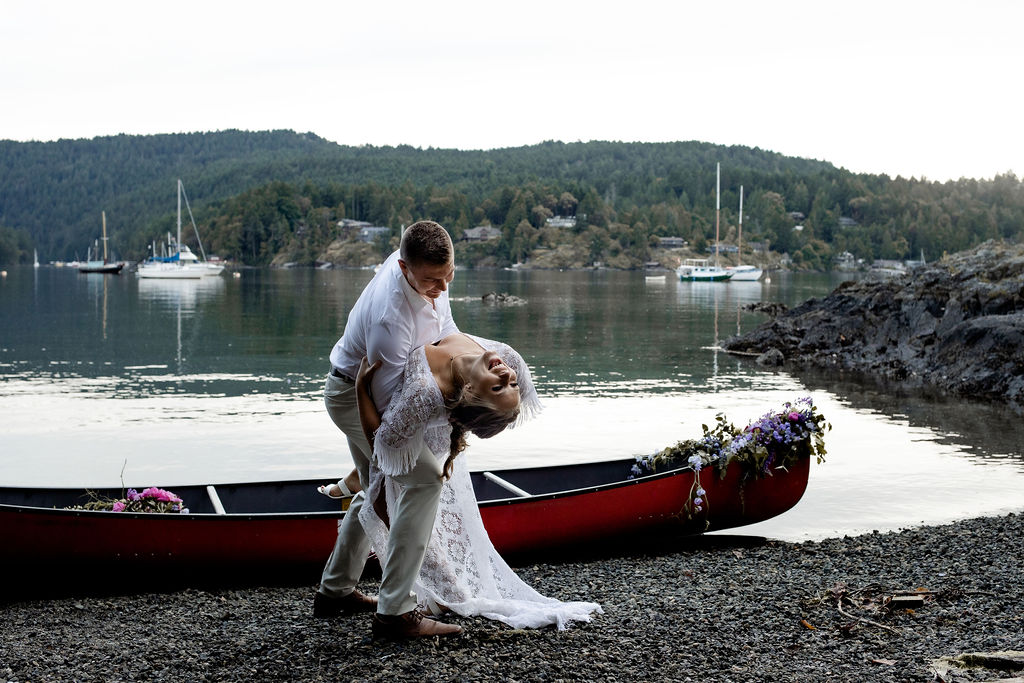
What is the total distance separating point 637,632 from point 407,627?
152 centimetres

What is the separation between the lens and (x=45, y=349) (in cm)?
3756

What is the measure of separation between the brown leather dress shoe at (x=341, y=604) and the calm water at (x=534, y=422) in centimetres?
639

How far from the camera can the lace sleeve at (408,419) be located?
5.91m

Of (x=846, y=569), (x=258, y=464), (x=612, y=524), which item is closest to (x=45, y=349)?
(x=258, y=464)

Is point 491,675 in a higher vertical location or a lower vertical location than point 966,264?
lower

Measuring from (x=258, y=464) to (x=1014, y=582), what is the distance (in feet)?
38.5

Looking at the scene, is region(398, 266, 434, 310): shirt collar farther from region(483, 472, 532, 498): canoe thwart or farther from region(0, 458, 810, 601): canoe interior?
region(483, 472, 532, 498): canoe thwart

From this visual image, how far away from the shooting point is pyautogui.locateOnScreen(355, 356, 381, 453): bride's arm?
604cm

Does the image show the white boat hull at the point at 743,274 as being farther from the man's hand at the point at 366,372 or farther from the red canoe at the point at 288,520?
the man's hand at the point at 366,372

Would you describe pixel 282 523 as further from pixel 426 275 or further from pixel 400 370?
pixel 426 275

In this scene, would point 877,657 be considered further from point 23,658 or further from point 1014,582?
point 23,658

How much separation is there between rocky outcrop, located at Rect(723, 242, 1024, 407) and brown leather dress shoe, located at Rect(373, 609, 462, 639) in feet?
67.9

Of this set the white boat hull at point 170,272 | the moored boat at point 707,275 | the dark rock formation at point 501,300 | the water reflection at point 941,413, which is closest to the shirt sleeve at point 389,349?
the water reflection at point 941,413

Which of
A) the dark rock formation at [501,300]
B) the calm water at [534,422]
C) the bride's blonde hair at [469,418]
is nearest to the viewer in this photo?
the bride's blonde hair at [469,418]
